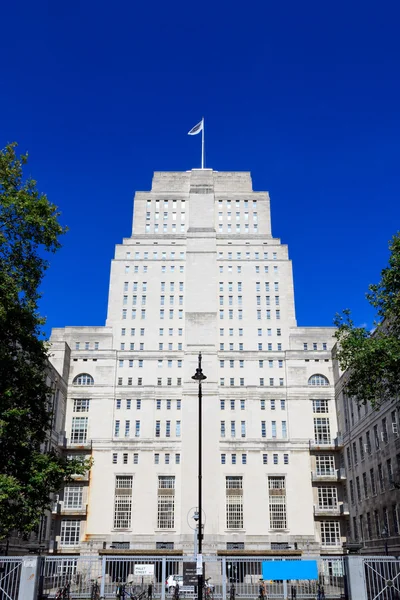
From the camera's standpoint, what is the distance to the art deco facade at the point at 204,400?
7038cm

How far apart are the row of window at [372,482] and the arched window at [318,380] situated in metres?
14.5

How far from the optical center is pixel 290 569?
2358 cm

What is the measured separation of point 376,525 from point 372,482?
4.14 metres

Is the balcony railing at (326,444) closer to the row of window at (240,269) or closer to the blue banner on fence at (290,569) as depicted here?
the row of window at (240,269)

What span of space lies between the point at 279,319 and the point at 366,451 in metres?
25.5

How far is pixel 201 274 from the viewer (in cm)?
8462

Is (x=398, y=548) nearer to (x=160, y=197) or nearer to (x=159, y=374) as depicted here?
(x=159, y=374)

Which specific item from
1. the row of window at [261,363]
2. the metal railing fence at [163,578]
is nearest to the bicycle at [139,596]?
the metal railing fence at [163,578]

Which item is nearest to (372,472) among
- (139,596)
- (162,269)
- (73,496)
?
(139,596)

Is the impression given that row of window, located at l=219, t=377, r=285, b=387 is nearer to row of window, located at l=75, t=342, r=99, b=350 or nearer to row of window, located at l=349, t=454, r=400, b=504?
row of window, located at l=349, t=454, r=400, b=504

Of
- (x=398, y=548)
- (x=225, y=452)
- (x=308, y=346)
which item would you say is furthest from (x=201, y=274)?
(x=398, y=548)

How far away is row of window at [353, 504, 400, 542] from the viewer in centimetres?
5130

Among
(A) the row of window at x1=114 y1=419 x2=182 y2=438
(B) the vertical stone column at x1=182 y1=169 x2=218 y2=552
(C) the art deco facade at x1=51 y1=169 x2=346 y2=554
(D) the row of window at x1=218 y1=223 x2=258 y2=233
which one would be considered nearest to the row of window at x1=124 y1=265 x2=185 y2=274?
(C) the art deco facade at x1=51 y1=169 x2=346 y2=554

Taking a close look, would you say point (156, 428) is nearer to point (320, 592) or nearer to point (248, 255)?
point (248, 255)
